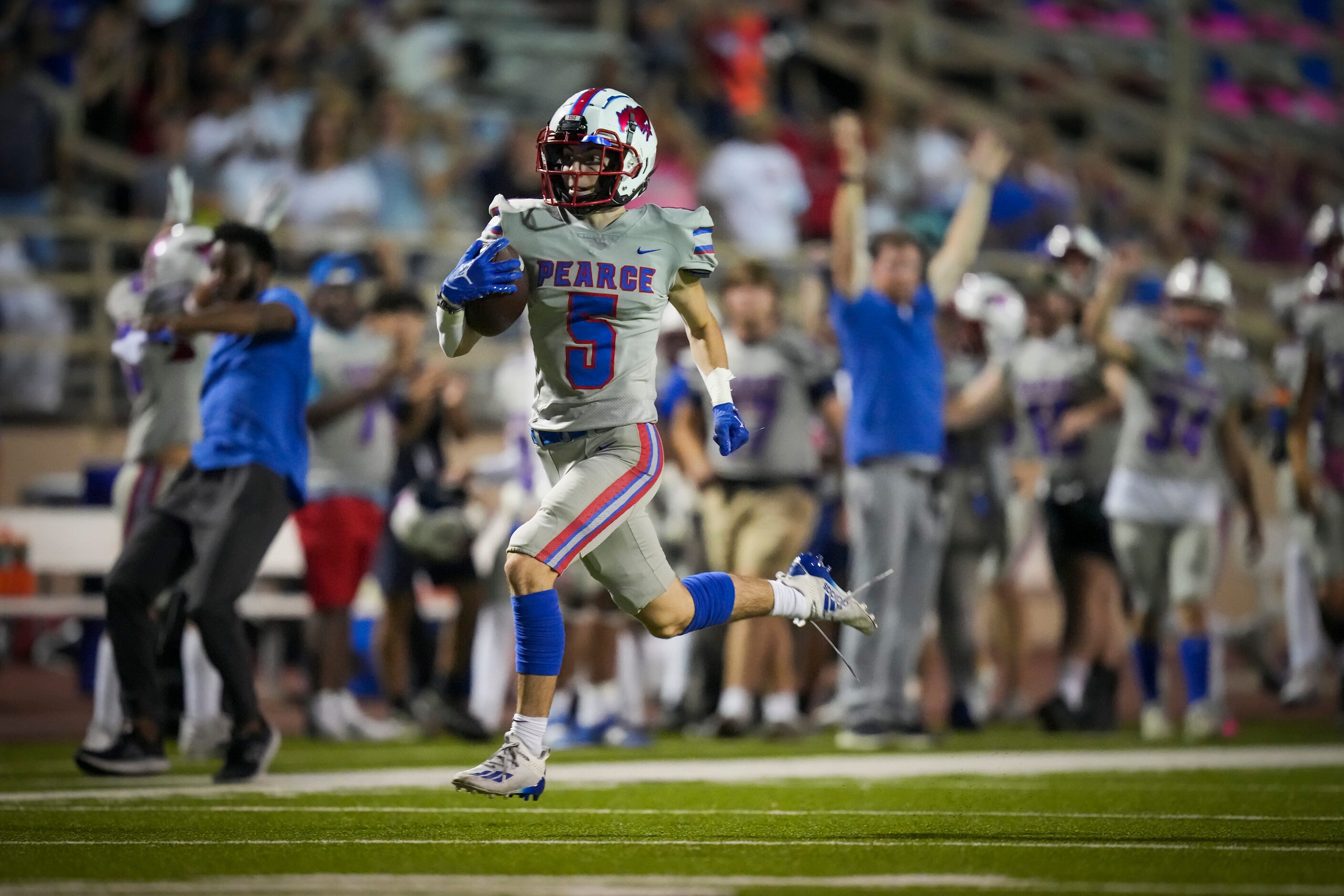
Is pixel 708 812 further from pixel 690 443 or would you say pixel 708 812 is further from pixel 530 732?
pixel 690 443

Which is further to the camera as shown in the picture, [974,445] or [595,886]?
[974,445]

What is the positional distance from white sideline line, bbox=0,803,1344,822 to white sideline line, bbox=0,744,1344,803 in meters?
0.41

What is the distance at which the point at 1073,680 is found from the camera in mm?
10359

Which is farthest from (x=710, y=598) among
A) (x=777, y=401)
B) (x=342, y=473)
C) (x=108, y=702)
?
(x=342, y=473)

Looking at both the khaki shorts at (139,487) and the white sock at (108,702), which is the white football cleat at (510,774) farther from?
the khaki shorts at (139,487)

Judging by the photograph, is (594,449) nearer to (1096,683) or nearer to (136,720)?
(136,720)

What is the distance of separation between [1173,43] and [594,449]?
16411 millimetres

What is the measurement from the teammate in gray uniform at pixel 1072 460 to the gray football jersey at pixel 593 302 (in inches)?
178

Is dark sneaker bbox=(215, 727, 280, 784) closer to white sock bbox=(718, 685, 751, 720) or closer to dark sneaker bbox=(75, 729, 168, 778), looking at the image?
dark sneaker bbox=(75, 729, 168, 778)

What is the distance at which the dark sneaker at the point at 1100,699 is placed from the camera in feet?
33.4

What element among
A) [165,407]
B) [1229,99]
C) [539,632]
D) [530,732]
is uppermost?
[1229,99]

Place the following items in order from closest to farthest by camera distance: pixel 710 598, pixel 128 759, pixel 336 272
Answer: pixel 710 598 < pixel 128 759 < pixel 336 272

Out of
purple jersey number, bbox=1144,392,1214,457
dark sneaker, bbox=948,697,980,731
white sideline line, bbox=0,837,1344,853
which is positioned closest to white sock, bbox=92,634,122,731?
white sideline line, bbox=0,837,1344,853

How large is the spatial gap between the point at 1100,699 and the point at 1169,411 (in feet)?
4.94
